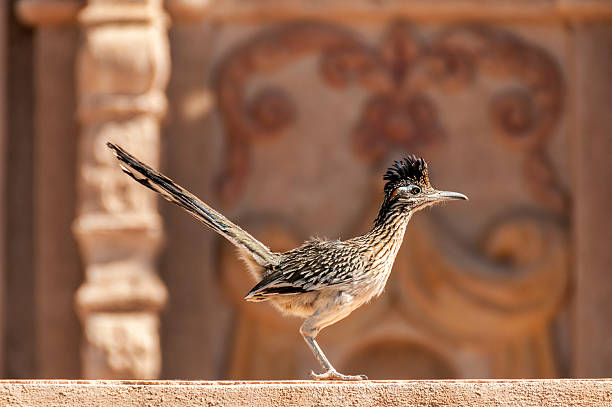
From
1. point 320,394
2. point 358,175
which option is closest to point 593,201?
point 358,175

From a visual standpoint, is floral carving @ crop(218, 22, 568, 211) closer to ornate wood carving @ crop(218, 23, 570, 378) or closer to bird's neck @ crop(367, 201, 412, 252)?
ornate wood carving @ crop(218, 23, 570, 378)

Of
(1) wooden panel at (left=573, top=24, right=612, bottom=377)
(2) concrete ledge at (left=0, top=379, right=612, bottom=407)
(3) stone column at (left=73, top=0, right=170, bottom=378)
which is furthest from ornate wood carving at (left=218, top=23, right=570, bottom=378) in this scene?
(2) concrete ledge at (left=0, top=379, right=612, bottom=407)

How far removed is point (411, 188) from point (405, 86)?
5065 mm

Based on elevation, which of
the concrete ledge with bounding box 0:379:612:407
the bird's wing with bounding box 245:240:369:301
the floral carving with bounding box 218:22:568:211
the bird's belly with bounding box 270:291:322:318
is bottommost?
the concrete ledge with bounding box 0:379:612:407

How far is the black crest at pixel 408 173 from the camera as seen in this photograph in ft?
15.4

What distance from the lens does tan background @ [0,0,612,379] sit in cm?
946

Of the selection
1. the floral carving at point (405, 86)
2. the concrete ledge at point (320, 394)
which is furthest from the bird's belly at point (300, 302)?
the floral carving at point (405, 86)

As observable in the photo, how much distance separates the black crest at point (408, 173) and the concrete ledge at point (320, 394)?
37.0 inches

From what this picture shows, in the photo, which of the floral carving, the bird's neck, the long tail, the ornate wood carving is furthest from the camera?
the floral carving

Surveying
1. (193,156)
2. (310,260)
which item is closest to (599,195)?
(193,156)

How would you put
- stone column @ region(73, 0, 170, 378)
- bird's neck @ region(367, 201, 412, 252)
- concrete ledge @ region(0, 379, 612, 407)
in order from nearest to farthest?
concrete ledge @ region(0, 379, 612, 407), bird's neck @ region(367, 201, 412, 252), stone column @ region(73, 0, 170, 378)

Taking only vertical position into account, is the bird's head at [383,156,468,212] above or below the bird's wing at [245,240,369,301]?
above

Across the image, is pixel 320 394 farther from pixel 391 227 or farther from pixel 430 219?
pixel 430 219

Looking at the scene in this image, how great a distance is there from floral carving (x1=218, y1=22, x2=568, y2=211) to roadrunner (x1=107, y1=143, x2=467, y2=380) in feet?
16.0
